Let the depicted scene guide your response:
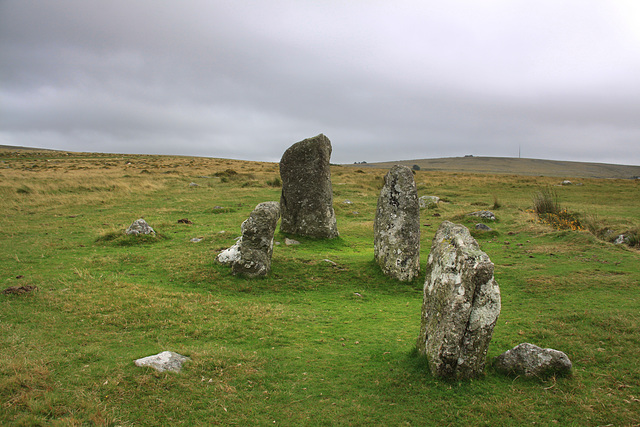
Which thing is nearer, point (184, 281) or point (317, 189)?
point (184, 281)

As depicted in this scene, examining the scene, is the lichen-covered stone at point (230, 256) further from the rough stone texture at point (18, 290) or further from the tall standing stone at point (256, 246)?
the rough stone texture at point (18, 290)

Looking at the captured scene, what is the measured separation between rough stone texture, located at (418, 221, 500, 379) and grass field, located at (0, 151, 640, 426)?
34 cm

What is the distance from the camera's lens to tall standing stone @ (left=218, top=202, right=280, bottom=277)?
11.3 meters

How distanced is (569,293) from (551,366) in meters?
5.01

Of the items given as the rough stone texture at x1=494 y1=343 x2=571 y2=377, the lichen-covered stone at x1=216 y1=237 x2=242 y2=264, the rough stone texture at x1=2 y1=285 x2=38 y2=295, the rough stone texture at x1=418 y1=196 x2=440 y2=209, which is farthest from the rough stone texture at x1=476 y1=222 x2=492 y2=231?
the rough stone texture at x1=2 y1=285 x2=38 y2=295

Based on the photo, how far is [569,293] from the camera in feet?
33.1

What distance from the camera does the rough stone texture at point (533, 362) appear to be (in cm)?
598

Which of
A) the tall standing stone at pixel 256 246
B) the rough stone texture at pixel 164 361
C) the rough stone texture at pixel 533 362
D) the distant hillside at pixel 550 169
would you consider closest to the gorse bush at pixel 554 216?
the rough stone texture at pixel 533 362

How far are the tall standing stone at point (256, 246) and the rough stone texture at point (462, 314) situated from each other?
6.23 m

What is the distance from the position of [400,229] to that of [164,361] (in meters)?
7.63

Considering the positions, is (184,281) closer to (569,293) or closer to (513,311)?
(513,311)

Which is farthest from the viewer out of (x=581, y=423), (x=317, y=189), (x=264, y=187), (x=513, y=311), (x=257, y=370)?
(x=264, y=187)

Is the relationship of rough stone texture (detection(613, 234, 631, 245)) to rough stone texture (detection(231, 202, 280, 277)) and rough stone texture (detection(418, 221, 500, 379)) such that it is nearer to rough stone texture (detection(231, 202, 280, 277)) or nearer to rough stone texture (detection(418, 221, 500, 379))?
rough stone texture (detection(418, 221, 500, 379))

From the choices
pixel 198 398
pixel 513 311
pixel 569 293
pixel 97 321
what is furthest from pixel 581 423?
pixel 97 321
